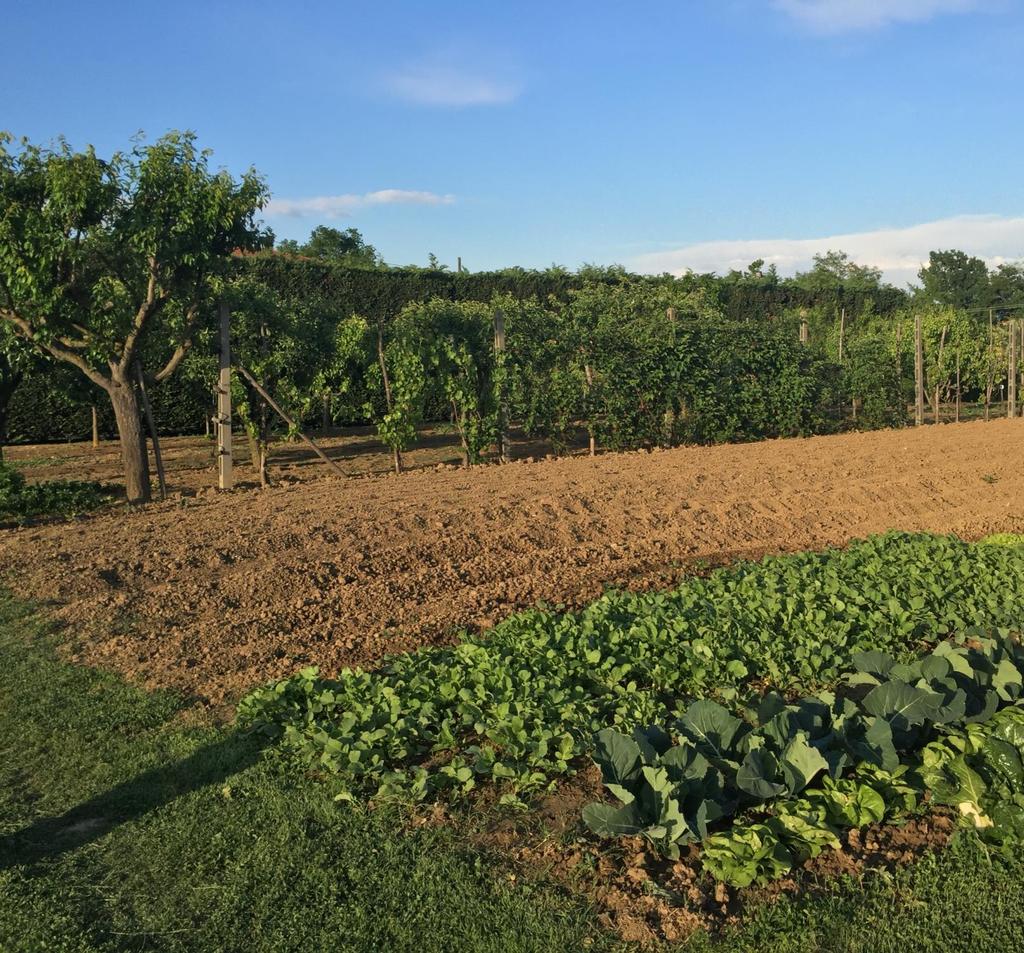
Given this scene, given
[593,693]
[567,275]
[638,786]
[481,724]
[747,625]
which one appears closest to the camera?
[638,786]

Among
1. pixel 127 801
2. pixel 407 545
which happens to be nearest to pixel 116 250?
pixel 407 545

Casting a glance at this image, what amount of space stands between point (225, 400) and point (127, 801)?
29.4 ft

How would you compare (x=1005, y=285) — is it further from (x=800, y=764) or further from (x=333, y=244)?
(x=800, y=764)

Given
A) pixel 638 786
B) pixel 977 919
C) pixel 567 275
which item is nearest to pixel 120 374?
pixel 638 786

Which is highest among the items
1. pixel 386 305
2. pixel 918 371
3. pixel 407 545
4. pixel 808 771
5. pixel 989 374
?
pixel 386 305

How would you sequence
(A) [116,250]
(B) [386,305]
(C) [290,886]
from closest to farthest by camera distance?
(C) [290,886] < (A) [116,250] < (B) [386,305]

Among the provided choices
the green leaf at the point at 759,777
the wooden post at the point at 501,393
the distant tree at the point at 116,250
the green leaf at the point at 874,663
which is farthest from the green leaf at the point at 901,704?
the wooden post at the point at 501,393

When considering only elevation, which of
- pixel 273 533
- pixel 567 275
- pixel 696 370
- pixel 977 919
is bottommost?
pixel 977 919

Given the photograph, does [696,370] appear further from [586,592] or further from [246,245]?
[586,592]

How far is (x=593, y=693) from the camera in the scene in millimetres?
4855

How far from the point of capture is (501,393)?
1559 centimetres

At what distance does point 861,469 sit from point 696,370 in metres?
5.23

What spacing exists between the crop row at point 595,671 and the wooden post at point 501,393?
9081 mm

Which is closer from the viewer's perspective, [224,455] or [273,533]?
[273,533]
